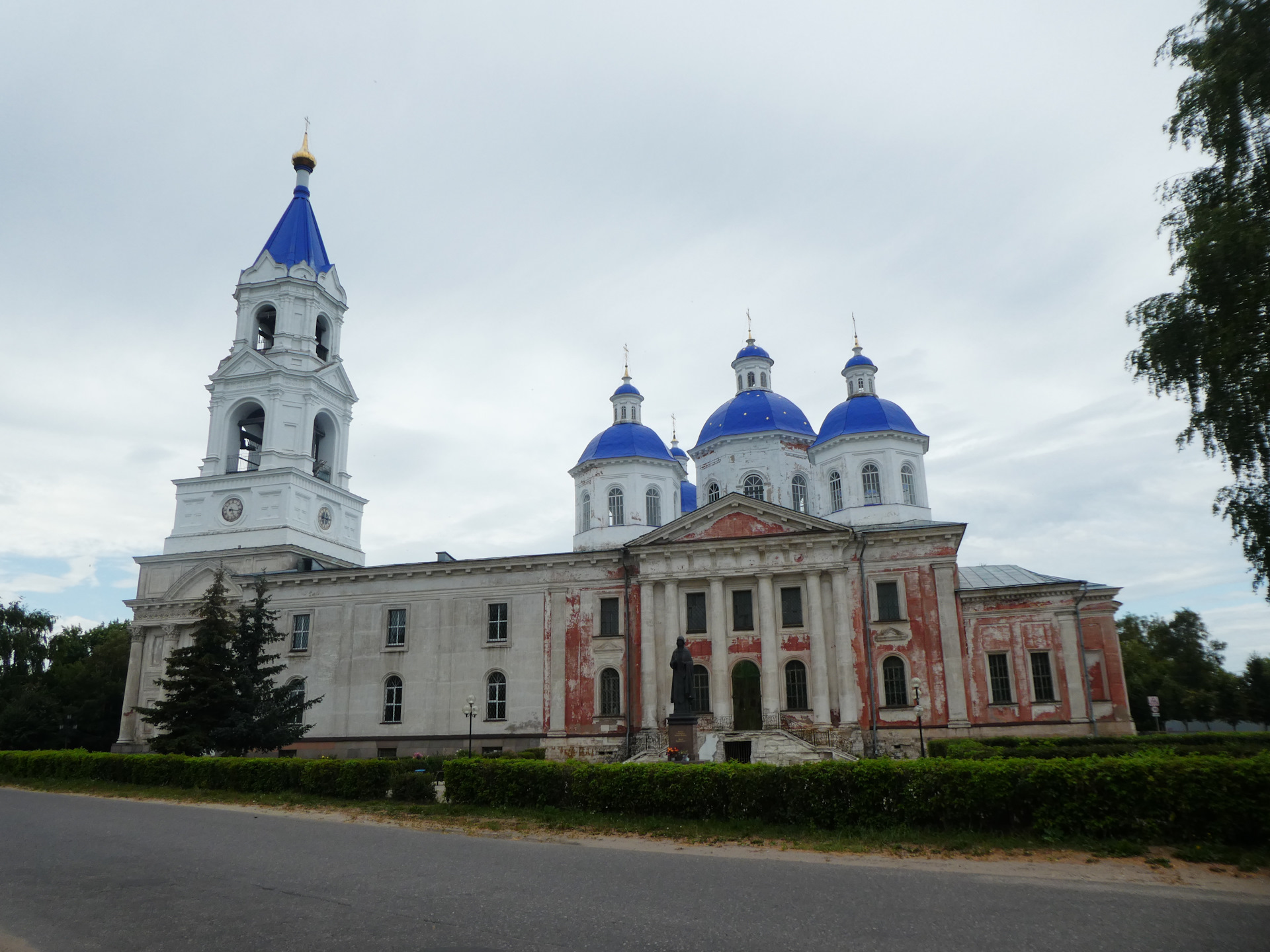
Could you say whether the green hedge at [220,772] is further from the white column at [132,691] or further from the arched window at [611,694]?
the arched window at [611,694]

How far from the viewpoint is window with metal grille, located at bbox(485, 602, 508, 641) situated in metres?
39.1

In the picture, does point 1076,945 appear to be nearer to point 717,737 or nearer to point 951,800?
point 951,800

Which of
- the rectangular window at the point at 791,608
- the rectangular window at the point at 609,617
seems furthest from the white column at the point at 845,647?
the rectangular window at the point at 609,617

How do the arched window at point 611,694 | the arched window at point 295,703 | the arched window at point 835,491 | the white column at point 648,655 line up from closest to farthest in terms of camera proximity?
1. the arched window at point 295,703
2. the white column at point 648,655
3. the arched window at point 611,694
4. the arched window at point 835,491

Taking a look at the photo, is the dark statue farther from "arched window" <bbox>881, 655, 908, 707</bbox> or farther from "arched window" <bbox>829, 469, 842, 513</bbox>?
"arched window" <bbox>829, 469, 842, 513</bbox>

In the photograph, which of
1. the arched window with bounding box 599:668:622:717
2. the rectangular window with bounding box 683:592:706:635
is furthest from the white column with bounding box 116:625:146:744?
the rectangular window with bounding box 683:592:706:635

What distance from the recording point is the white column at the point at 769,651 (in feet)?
113

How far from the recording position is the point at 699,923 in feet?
30.5

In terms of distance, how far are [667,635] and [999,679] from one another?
13516 mm

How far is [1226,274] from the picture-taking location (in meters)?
15.9

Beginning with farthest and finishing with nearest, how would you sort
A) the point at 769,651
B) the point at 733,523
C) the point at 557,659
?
the point at 557,659 < the point at 733,523 < the point at 769,651

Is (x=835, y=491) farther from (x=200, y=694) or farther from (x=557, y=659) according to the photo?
(x=200, y=694)

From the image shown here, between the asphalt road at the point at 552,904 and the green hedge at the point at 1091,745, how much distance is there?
591 inches

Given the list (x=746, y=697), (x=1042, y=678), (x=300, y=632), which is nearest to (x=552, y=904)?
(x=746, y=697)
